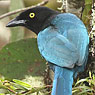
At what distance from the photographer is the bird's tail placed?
2.45 meters

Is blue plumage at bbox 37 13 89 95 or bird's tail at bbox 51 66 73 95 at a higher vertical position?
blue plumage at bbox 37 13 89 95

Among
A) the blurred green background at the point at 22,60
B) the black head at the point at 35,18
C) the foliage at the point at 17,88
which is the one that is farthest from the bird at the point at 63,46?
the blurred green background at the point at 22,60

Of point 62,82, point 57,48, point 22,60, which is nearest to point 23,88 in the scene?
point 62,82

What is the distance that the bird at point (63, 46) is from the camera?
8.45ft

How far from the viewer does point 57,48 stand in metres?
2.71

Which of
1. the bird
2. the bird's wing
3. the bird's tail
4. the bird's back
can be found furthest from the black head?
the bird's tail

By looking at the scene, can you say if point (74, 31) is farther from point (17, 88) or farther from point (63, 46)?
point (17, 88)

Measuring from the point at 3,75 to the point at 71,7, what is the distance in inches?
35.4

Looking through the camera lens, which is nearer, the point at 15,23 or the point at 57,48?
the point at 57,48

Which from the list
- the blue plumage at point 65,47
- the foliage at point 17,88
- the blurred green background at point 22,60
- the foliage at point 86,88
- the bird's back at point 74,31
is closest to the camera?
the foliage at point 17,88

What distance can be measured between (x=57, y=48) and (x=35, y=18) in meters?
0.67

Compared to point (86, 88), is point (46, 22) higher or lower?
higher

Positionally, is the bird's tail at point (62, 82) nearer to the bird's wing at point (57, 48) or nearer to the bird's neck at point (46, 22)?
the bird's wing at point (57, 48)

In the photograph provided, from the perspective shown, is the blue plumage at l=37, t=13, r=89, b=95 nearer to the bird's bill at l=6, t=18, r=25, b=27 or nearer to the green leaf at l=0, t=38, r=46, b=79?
the bird's bill at l=6, t=18, r=25, b=27
